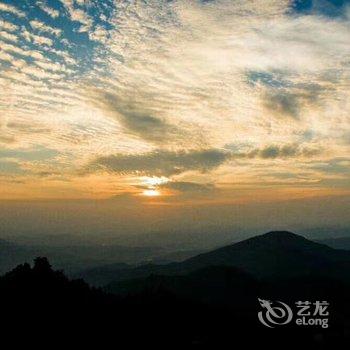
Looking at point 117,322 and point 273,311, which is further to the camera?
point 117,322

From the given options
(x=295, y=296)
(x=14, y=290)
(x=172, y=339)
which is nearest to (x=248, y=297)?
(x=295, y=296)

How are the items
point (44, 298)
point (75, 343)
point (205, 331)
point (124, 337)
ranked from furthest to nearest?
point (205, 331) < point (44, 298) < point (124, 337) < point (75, 343)

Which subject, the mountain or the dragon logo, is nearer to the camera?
the dragon logo

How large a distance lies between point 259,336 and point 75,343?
43899 mm

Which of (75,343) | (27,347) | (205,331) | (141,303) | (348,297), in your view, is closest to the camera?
(27,347)

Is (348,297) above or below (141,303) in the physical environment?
below

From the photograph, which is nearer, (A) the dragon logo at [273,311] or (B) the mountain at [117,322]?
(A) the dragon logo at [273,311]

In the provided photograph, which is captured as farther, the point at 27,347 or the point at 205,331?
the point at 205,331

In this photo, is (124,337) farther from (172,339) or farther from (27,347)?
(27,347)

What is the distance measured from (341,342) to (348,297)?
99.0 meters

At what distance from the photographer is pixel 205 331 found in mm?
94000

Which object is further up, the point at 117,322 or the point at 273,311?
the point at 273,311

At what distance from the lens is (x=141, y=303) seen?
10019 centimetres

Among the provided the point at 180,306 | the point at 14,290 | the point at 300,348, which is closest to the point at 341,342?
the point at 300,348
